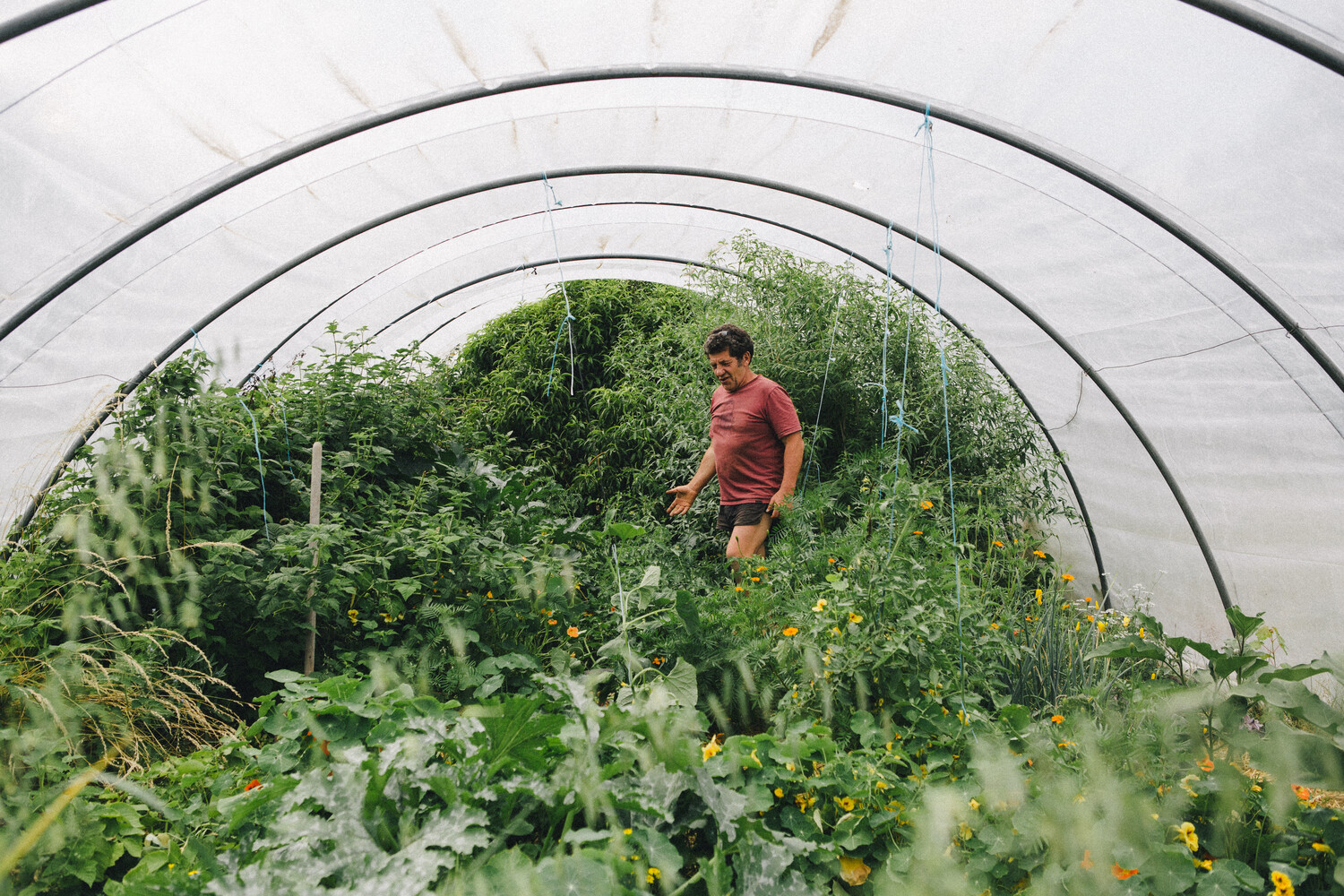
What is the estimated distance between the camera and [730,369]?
3.59 m

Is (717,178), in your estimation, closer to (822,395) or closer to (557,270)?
(822,395)

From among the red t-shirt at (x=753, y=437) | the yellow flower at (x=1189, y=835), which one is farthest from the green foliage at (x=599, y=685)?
the red t-shirt at (x=753, y=437)

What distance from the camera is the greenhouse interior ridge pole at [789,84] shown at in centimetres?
279

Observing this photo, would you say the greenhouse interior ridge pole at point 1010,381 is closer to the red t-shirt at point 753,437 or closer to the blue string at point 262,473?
the red t-shirt at point 753,437

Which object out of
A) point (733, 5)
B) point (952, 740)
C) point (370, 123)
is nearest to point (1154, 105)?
point (733, 5)

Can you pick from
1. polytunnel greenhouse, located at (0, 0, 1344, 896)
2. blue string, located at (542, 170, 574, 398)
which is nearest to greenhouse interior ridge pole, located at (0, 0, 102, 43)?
polytunnel greenhouse, located at (0, 0, 1344, 896)

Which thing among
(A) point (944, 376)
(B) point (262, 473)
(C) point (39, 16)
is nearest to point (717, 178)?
(A) point (944, 376)

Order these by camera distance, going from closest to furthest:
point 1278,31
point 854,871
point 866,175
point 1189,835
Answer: point 1189,835 < point 854,871 < point 1278,31 < point 866,175

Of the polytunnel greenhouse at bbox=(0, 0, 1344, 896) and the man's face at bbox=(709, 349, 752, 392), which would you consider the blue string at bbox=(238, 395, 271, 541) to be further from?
the man's face at bbox=(709, 349, 752, 392)

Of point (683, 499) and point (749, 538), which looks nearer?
point (749, 538)

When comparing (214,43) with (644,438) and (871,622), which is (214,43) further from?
(644,438)

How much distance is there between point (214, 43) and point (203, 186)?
0.71 meters

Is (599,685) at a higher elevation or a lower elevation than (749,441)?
lower

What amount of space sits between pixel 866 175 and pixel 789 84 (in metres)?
0.89
